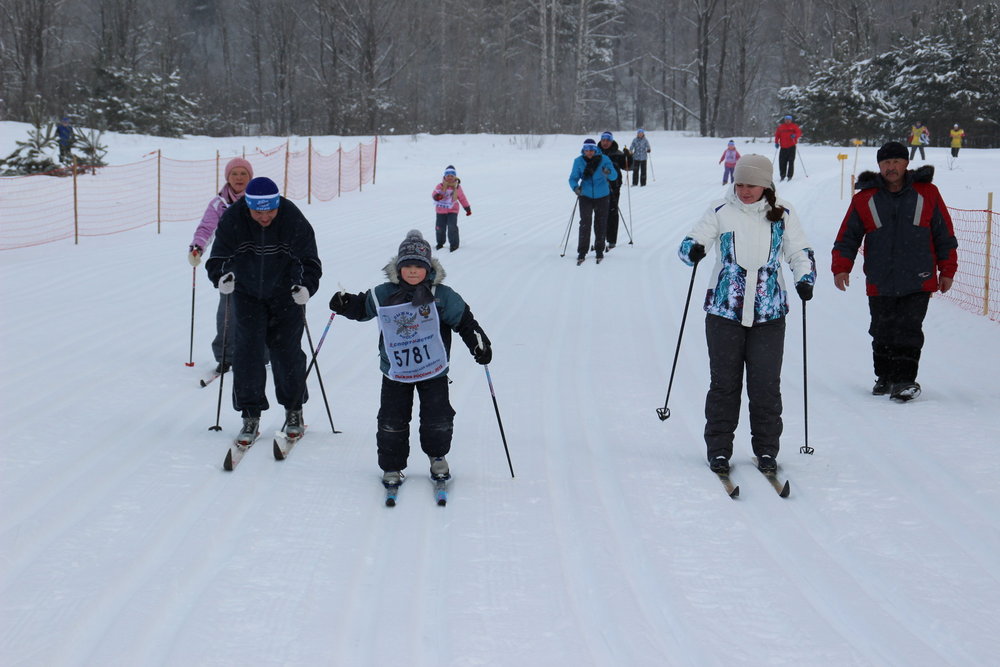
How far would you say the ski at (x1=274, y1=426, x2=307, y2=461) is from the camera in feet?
18.5

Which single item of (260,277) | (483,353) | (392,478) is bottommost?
(392,478)

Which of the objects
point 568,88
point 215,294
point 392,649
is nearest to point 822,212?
point 215,294

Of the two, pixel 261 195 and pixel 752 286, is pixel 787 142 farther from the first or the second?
pixel 261 195

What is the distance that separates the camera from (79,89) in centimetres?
4169

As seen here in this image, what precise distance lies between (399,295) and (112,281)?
819cm

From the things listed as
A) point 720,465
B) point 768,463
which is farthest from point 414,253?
point 768,463

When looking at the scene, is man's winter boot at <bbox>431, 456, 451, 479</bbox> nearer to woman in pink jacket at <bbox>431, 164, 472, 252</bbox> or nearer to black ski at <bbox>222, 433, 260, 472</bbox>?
black ski at <bbox>222, 433, 260, 472</bbox>

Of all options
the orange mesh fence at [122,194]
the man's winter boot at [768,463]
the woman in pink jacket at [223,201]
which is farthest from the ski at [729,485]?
the orange mesh fence at [122,194]

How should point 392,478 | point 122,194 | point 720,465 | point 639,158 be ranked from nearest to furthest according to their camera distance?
point 392,478, point 720,465, point 122,194, point 639,158

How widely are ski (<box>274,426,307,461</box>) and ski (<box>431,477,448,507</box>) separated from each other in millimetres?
1016

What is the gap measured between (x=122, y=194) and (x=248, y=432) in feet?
57.3

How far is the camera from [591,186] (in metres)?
13.4

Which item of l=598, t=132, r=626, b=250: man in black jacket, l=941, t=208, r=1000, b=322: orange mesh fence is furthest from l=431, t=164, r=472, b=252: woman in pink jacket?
l=941, t=208, r=1000, b=322: orange mesh fence

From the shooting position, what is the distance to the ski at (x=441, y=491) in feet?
16.4
